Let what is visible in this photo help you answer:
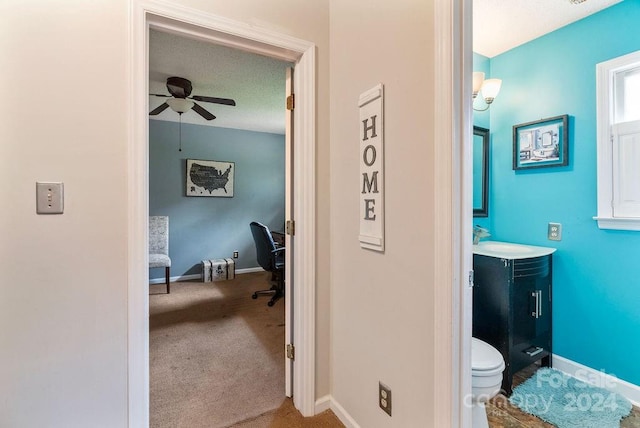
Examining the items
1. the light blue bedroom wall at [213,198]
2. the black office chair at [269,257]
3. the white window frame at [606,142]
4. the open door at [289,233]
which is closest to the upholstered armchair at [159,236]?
the light blue bedroom wall at [213,198]

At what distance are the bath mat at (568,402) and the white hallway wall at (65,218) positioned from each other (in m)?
2.21

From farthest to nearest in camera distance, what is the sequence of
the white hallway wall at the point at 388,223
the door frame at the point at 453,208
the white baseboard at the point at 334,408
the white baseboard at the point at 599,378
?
1. the white baseboard at the point at 599,378
2. the white baseboard at the point at 334,408
3. the white hallway wall at the point at 388,223
4. the door frame at the point at 453,208

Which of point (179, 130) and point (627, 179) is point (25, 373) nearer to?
point (627, 179)

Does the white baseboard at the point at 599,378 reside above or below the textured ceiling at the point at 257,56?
below

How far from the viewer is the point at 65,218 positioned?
114cm

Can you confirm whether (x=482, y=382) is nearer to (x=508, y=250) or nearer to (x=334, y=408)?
(x=334, y=408)

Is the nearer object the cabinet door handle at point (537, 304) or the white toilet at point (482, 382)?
the white toilet at point (482, 382)

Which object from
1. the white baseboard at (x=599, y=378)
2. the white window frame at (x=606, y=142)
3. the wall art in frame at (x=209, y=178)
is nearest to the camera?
the white baseboard at (x=599, y=378)

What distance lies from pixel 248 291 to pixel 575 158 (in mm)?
3762

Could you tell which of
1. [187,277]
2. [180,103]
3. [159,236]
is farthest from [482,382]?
[187,277]

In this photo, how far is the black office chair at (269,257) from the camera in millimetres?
3406

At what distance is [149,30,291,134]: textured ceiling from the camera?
2.41m

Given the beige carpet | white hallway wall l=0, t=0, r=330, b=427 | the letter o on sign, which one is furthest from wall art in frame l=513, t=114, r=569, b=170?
white hallway wall l=0, t=0, r=330, b=427

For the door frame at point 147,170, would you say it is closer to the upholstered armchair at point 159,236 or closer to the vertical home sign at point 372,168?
the vertical home sign at point 372,168
